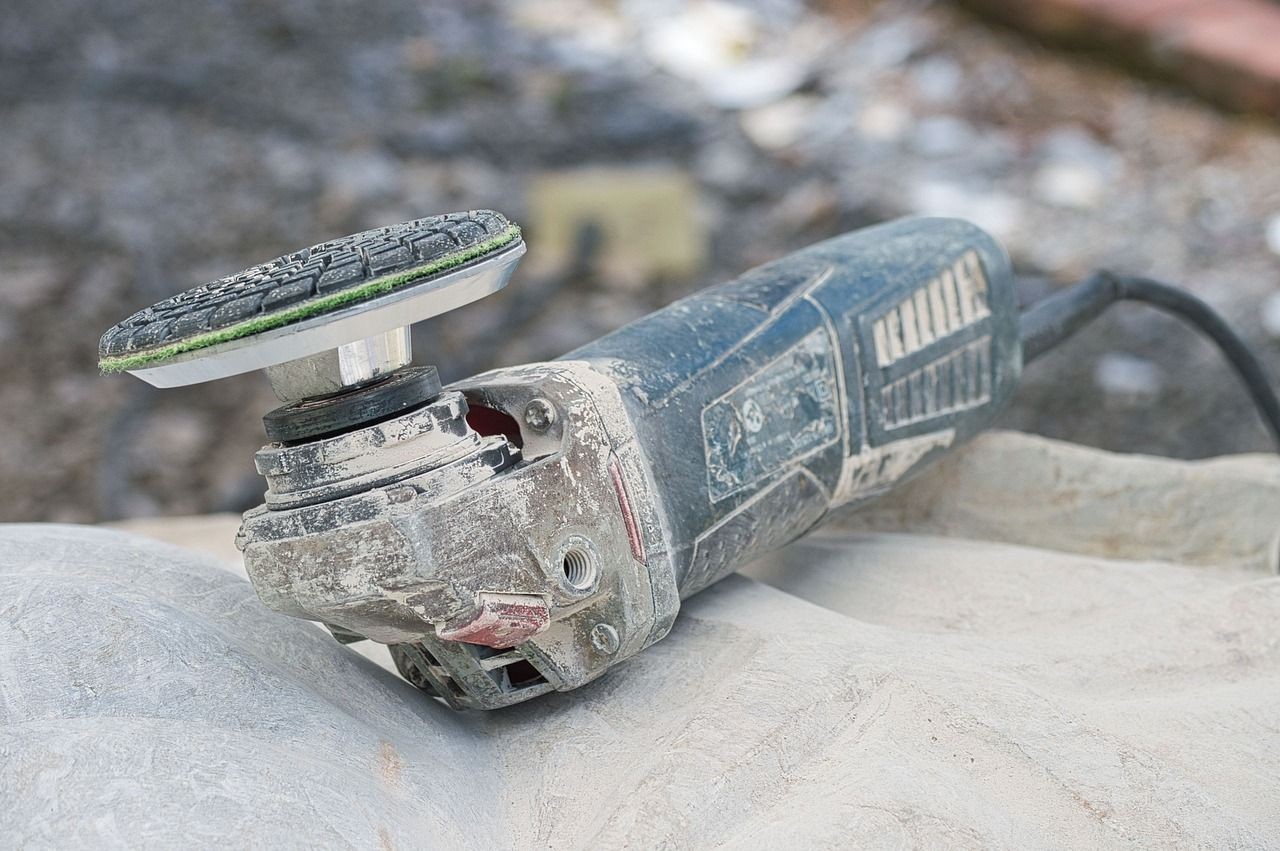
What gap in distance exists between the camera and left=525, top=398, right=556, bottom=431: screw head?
95 centimetres

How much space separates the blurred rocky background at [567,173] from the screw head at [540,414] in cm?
143

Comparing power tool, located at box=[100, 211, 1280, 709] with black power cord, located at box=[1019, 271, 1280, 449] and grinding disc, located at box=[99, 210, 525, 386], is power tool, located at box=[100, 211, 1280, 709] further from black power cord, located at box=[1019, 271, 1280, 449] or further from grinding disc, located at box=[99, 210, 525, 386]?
black power cord, located at box=[1019, 271, 1280, 449]

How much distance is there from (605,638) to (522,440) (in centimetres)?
17

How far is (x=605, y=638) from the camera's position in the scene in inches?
38.5

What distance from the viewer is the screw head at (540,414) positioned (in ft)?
3.13

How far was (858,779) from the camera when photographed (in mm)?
851

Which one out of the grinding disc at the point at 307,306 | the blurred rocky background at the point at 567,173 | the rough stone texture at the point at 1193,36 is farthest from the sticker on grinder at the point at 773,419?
the rough stone texture at the point at 1193,36

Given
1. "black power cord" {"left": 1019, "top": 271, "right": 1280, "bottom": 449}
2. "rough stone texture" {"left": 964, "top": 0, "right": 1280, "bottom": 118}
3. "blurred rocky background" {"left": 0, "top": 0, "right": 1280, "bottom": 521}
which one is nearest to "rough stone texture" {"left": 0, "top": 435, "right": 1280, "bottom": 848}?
"black power cord" {"left": 1019, "top": 271, "right": 1280, "bottom": 449}

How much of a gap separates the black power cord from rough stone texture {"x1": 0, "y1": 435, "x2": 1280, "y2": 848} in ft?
1.41

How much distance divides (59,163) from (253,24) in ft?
1.89

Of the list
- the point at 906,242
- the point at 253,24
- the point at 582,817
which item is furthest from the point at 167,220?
the point at 582,817

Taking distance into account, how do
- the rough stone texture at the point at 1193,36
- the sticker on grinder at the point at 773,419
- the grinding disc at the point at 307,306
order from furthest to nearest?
the rough stone texture at the point at 1193,36 < the sticker on grinder at the point at 773,419 < the grinding disc at the point at 307,306

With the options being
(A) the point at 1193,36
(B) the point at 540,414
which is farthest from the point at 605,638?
(A) the point at 1193,36

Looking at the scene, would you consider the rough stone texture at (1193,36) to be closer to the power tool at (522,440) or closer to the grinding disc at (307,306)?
the power tool at (522,440)
